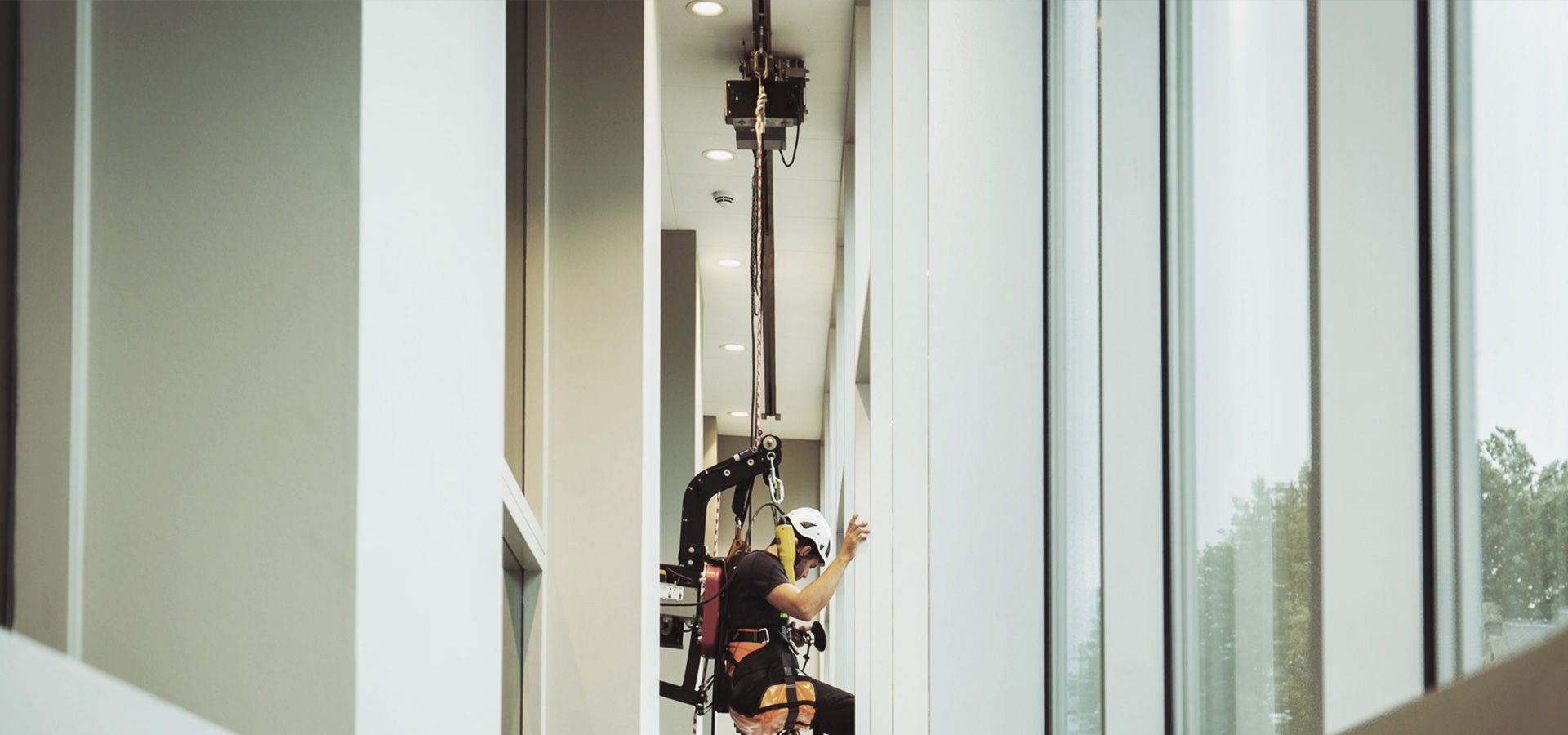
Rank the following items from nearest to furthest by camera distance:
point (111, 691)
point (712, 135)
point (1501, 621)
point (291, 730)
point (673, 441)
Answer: point (111, 691) → point (291, 730) → point (1501, 621) → point (712, 135) → point (673, 441)

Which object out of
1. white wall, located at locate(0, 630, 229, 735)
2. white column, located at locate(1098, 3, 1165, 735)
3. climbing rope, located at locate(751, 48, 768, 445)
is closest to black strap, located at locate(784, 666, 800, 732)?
climbing rope, located at locate(751, 48, 768, 445)

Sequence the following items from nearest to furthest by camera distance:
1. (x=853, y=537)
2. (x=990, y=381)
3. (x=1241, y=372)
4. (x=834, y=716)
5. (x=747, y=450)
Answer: (x=1241, y=372) < (x=990, y=381) < (x=747, y=450) < (x=853, y=537) < (x=834, y=716)

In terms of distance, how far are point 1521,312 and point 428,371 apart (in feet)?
2.54

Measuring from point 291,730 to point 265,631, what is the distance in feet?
0.20

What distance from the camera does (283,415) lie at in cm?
85

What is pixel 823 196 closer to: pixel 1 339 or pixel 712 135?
pixel 712 135

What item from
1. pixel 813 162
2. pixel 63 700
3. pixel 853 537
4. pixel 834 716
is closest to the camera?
pixel 63 700

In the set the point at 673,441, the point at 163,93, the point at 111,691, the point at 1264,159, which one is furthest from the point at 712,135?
the point at 111,691

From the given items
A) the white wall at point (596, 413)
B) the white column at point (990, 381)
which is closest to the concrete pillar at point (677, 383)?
the white wall at point (596, 413)

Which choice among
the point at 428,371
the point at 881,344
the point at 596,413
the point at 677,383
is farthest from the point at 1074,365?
the point at 677,383

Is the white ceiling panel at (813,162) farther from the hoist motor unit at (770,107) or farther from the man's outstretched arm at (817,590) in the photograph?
the man's outstretched arm at (817,590)

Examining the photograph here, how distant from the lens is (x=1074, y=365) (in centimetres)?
243

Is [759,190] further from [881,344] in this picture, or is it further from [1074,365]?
[1074,365]

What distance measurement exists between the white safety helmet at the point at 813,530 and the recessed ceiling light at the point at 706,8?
240 cm
